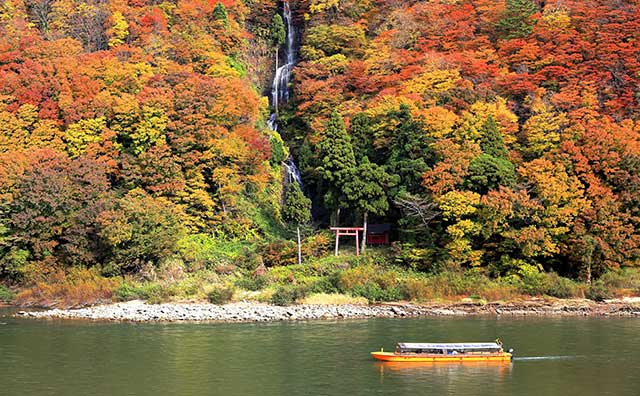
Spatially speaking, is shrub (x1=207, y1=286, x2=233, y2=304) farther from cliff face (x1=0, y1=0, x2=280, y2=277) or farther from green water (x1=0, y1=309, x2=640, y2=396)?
cliff face (x1=0, y1=0, x2=280, y2=277)

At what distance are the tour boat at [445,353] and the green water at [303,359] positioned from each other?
380mm

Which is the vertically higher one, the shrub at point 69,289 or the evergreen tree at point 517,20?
the evergreen tree at point 517,20

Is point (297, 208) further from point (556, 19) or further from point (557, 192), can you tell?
point (556, 19)

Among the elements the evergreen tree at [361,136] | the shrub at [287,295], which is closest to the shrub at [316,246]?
the shrub at [287,295]

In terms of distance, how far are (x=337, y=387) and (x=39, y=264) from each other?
85.2 ft

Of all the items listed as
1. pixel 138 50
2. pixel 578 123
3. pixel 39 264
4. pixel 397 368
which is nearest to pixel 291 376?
pixel 397 368

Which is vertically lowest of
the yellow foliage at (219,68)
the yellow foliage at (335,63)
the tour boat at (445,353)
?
the tour boat at (445,353)

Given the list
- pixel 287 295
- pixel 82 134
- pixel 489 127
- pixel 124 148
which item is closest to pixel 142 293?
pixel 287 295

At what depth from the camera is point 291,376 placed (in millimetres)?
27578

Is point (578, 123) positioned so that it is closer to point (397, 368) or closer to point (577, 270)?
point (577, 270)

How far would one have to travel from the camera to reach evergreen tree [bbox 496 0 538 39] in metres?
63.7

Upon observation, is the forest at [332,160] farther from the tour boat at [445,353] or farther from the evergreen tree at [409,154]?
the tour boat at [445,353]

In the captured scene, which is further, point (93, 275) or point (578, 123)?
point (578, 123)

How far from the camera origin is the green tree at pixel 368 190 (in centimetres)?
4853
